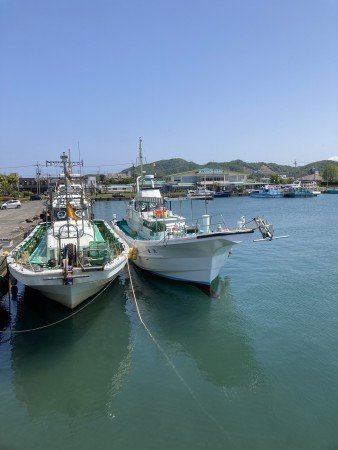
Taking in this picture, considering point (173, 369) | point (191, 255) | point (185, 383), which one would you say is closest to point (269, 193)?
point (191, 255)

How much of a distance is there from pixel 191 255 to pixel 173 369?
6.85 meters

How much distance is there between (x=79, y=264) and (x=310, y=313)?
9789mm

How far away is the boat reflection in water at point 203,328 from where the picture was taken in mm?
11539

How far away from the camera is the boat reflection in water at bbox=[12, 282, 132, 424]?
10234mm

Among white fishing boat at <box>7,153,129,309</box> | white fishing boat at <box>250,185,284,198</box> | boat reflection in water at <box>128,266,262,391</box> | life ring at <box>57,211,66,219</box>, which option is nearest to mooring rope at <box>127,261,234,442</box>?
boat reflection in water at <box>128,266,262,391</box>

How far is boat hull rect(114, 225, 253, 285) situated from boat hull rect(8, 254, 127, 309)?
145 inches

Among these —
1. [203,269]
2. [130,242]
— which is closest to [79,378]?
[203,269]

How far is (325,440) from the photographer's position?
27.9 feet

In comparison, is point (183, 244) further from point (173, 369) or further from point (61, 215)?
point (61, 215)

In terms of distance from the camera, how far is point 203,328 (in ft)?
47.4

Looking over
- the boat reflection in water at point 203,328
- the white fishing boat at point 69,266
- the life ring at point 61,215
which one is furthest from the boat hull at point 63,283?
the life ring at point 61,215

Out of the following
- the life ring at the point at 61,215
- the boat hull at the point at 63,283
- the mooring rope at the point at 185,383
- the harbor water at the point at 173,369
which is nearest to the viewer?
the harbor water at the point at 173,369

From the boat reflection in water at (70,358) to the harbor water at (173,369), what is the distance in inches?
1.6

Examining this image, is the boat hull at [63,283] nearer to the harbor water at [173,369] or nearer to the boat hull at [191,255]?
the harbor water at [173,369]
